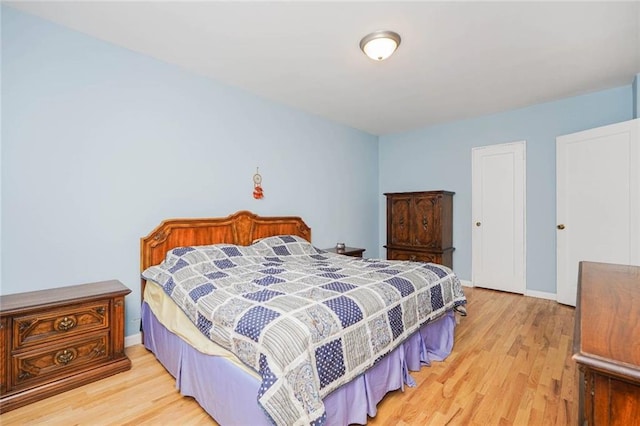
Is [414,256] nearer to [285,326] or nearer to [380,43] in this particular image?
[380,43]

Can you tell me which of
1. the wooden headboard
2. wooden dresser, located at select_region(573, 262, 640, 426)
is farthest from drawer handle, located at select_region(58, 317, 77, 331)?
wooden dresser, located at select_region(573, 262, 640, 426)

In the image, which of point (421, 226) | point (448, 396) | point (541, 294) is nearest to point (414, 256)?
point (421, 226)

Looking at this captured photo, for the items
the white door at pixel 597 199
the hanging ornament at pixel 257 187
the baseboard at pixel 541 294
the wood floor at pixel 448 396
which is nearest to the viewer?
the wood floor at pixel 448 396

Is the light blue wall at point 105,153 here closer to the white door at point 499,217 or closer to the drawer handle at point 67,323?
the drawer handle at point 67,323

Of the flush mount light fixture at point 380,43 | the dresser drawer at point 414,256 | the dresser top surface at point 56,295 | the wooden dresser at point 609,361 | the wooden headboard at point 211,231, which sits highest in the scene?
the flush mount light fixture at point 380,43

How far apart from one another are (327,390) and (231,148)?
2.58m

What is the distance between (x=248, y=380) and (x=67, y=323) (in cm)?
139

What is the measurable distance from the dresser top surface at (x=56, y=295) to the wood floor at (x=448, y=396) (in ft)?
1.88

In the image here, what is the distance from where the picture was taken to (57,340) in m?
1.83

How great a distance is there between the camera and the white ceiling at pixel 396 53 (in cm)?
197

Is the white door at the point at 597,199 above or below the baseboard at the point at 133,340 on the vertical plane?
above

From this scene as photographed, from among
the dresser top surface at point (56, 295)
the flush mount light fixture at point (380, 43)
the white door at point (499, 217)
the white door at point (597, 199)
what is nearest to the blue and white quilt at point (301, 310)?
the dresser top surface at point (56, 295)

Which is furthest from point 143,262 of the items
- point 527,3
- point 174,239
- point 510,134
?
point 510,134

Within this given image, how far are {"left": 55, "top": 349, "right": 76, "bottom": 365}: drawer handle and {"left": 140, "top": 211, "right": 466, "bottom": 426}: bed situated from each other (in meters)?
0.49
